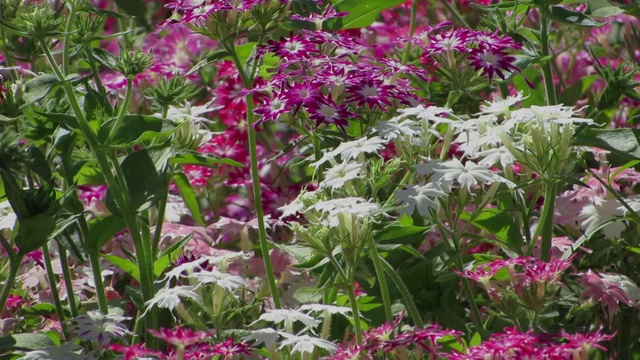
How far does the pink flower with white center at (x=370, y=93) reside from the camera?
40.6 inches

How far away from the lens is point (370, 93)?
1.04m

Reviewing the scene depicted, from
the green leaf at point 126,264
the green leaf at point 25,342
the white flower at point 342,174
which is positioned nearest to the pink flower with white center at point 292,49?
the white flower at point 342,174

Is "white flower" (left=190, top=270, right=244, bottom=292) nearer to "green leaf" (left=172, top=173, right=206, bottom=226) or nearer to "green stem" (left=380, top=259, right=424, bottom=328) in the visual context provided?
"green stem" (left=380, top=259, right=424, bottom=328)

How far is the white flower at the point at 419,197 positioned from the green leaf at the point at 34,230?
0.32m

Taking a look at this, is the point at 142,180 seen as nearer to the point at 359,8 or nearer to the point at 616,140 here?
the point at 359,8

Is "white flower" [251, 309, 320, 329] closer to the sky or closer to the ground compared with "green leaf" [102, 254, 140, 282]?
closer to the sky

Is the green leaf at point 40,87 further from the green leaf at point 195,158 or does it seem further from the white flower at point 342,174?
the white flower at point 342,174

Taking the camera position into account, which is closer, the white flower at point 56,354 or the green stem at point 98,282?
the white flower at point 56,354

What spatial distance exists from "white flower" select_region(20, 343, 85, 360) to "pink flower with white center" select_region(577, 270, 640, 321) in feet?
1.77

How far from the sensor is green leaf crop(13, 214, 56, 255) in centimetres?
93

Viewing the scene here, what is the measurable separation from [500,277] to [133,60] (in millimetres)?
460

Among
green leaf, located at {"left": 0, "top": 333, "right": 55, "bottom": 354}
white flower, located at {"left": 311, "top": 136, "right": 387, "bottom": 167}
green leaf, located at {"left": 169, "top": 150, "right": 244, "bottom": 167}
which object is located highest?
white flower, located at {"left": 311, "top": 136, "right": 387, "bottom": 167}

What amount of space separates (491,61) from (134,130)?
38cm

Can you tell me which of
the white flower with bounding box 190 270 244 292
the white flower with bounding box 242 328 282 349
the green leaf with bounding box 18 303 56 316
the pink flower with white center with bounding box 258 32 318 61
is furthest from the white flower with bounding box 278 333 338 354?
the green leaf with bounding box 18 303 56 316
